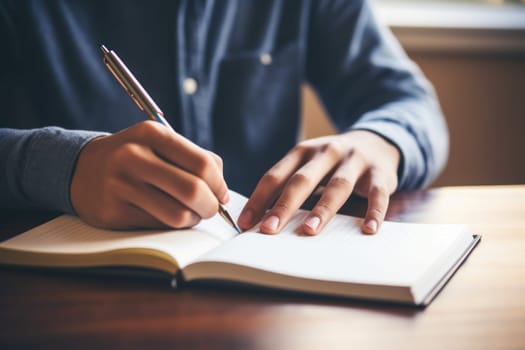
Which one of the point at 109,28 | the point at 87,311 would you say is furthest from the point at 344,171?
the point at 109,28

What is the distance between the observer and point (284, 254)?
1.98 ft

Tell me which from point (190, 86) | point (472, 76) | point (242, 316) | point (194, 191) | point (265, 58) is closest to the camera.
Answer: point (242, 316)

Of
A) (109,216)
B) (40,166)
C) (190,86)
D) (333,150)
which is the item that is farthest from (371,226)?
(190,86)

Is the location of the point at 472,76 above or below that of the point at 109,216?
below

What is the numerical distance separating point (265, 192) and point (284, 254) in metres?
0.16

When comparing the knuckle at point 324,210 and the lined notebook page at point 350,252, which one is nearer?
the lined notebook page at point 350,252

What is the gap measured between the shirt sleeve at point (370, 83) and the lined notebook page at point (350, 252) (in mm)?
315

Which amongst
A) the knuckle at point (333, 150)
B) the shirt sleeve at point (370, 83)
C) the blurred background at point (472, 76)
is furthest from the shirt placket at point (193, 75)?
the blurred background at point (472, 76)

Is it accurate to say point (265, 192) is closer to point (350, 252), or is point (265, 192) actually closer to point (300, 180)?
point (300, 180)

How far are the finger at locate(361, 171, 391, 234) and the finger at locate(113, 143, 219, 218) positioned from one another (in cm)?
17

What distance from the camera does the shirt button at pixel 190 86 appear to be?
1.16m

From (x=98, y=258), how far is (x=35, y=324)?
0.10 metres

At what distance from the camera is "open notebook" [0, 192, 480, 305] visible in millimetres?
551

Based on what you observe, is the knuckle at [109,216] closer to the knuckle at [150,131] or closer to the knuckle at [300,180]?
the knuckle at [150,131]
